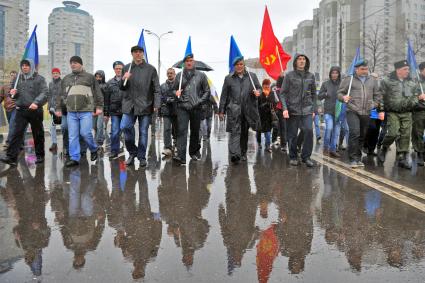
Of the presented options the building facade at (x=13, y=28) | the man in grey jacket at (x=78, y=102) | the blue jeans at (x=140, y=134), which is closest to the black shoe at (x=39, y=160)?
the man in grey jacket at (x=78, y=102)

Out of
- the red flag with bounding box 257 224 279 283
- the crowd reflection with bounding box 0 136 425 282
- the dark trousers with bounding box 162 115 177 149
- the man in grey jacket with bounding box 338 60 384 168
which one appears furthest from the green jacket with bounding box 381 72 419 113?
the red flag with bounding box 257 224 279 283

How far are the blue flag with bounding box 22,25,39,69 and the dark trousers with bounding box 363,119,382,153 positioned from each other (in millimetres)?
6598

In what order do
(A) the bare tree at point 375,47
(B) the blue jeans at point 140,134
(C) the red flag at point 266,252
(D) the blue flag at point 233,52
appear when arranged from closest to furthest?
(C) the red flag at point 266,252
(B) the blue jeans at point 140,134
(D) the blue flag at point 233,52
(A) the bare tree at point 375,47

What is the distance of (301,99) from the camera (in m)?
7.85

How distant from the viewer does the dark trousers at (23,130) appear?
7.75 meters

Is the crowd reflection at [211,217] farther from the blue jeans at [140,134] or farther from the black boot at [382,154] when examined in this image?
the black boot at [382,154]

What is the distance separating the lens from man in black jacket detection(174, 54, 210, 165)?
26.2 feet

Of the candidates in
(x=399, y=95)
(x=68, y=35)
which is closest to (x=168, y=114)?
(x=399, y=95)

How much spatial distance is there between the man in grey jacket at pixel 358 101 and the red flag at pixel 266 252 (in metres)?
4.13

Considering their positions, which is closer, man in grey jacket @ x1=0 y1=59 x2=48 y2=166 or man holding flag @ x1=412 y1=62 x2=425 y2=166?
man in grey jacket @ x1=0 y1=59 x2=48 y2=166

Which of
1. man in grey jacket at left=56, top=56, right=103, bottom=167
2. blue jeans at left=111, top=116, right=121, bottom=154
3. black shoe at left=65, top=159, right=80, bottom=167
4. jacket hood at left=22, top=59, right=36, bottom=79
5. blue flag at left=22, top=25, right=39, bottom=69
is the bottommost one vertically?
black shoe at left=65, top=159, right=80, bottom=167

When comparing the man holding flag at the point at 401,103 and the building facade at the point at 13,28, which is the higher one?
the building facade at the point at 13,28

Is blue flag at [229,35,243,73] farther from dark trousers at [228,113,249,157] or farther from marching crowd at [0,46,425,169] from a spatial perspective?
dark trousers at [228,113,249,157]

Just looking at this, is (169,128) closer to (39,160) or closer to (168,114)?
(168,114)
